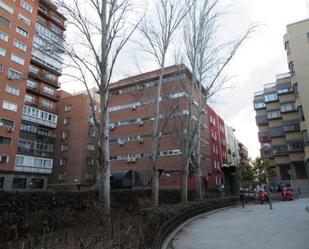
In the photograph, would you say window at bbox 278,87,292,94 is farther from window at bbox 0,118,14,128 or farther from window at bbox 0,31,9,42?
window at bbox 0,31,9,42

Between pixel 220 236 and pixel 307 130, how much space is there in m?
29.1

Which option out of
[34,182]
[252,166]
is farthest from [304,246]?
[34,182]

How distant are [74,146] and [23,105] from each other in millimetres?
12052

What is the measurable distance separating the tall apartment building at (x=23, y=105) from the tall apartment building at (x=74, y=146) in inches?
176

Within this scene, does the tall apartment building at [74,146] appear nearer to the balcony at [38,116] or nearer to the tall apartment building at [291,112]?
the balcony at [38,116]

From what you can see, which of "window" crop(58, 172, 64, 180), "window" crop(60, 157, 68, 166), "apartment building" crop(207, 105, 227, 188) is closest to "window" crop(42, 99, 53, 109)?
"window" crop(60, 157, 68, 166)

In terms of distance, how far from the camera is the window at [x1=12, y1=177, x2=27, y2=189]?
113ft

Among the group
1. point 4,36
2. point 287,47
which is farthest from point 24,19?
point 287,47

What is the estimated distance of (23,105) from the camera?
37344mm

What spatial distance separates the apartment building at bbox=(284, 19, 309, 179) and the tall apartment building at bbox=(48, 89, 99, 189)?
3031 cm

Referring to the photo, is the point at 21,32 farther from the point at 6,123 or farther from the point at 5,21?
the point at 6,123

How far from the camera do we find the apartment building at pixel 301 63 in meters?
33.0

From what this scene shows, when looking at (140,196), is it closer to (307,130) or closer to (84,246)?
(84,246)

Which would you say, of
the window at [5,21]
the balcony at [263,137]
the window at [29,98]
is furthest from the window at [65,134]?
the balcony at [263,137]
